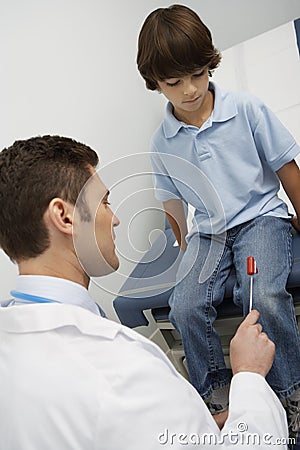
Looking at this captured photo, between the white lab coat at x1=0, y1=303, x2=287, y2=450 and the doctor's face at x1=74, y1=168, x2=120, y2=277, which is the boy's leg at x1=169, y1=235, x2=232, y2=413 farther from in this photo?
the white lab coat at x1=0, y1=303, x2=287, y2=450

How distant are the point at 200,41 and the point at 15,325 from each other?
2.79 feet

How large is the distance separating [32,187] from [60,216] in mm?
62

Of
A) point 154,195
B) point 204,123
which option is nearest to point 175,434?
point 154,195

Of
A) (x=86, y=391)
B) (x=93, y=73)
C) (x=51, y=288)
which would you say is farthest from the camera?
(x=93, y=73)

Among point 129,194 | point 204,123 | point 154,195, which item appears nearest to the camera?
point 129,194

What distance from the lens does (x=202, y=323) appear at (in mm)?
1449

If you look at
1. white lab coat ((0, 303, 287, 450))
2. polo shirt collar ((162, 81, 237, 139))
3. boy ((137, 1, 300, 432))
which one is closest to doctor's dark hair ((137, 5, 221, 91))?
boy ((137, 1, 300, 432))

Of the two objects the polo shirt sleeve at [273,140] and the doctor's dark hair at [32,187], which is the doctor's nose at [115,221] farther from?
the polo shirt sleeve at [273,140]

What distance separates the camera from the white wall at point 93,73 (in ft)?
5.68

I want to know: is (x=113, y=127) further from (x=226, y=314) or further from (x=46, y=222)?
(x=46, y=222)

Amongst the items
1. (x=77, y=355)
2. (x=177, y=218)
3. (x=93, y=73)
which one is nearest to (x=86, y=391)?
(x=77, y=355)

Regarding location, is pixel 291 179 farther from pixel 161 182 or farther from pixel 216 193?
pixel 161 182

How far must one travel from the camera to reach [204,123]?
4.81 feet

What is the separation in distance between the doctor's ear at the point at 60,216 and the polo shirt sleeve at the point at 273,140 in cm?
69
